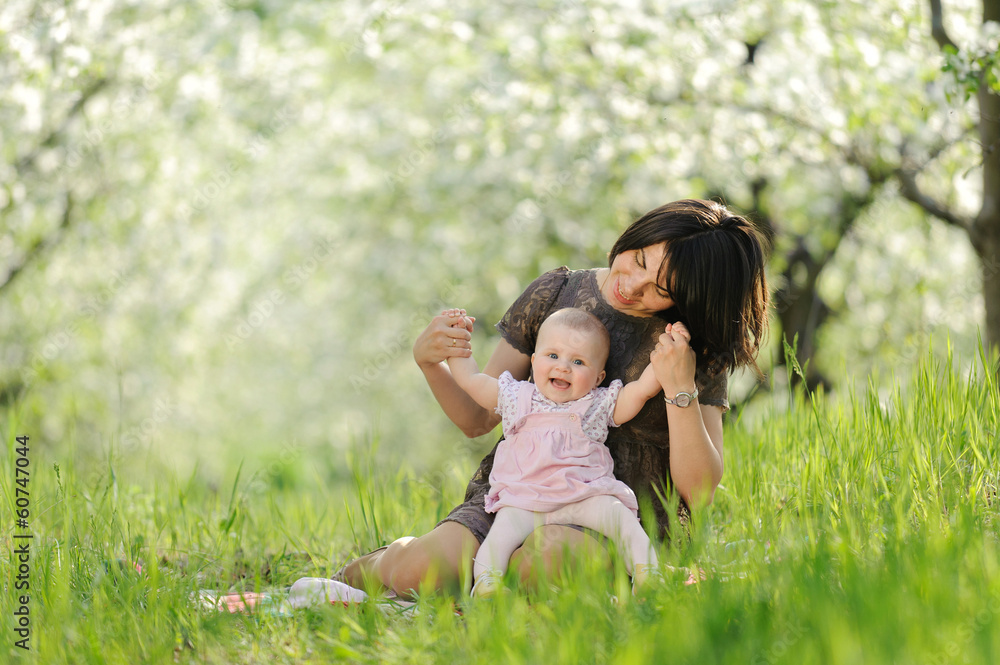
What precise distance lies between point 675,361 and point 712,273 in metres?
0.33

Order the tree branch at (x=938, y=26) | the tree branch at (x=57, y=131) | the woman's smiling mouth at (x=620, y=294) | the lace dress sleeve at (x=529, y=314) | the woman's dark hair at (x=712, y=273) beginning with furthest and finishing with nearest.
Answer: the tree branch at (x=57, y=131), the tree branch at (x=938, y=26), the lace dress sleeve at (x=529, y=314), the woman's smiling mouth at (x=620, y=294), the woman's dark hair at (x=712, y=273)

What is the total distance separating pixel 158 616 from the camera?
2.13m

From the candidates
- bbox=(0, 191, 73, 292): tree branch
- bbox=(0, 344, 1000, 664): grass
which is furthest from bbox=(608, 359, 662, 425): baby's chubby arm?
bbox=(0, 191, 73, 292): tree branch

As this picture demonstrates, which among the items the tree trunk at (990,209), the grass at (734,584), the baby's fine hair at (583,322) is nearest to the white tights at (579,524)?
the grass at (734,584)

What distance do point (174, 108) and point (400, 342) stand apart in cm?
460

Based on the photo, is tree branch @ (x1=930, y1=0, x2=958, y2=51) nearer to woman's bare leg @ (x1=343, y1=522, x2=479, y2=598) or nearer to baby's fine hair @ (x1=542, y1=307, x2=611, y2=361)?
baby's fine hair @ (x1=542, y1=307, x2=611, y2=361)

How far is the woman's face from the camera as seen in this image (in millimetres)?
2729

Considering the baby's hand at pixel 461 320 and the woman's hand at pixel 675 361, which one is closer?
the woman's hand at pixel 675 361

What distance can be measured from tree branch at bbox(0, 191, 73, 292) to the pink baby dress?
735cm

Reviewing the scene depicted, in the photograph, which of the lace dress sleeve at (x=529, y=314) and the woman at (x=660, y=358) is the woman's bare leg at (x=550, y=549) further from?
the lace dress sleeve at (x=529, y=314)

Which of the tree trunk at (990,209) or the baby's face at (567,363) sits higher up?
the baby's face at (567,363)

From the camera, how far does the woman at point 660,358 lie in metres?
2.57

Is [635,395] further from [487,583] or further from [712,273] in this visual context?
[487,583]

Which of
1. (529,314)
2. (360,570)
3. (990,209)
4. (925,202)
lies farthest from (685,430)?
(925,202)
